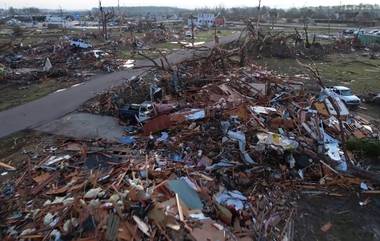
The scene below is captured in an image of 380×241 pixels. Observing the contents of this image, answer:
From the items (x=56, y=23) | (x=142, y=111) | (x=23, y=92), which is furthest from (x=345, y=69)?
(x=56, y=23)

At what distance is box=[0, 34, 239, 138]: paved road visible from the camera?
40.8 ft

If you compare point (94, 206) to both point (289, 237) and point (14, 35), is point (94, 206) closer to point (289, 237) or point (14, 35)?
point (289, 237)

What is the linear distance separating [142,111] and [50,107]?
476 centimetres

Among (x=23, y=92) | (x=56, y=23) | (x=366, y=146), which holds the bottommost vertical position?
(x=56, y=23)

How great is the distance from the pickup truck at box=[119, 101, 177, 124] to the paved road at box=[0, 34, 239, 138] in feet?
9.24

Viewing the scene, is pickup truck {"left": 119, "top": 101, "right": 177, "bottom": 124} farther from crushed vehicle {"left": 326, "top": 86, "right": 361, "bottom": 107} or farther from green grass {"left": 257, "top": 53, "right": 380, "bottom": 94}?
green grass {"left": 257, "top": 53, "right": 380, "bottom": 94}

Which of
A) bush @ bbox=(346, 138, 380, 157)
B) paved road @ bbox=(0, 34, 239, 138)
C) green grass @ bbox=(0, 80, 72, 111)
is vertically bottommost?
green grass @ bbox=(0, 80, 72, 111)

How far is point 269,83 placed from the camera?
1360 cm

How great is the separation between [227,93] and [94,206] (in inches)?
292

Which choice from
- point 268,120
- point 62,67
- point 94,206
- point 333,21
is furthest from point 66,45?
point 333,21

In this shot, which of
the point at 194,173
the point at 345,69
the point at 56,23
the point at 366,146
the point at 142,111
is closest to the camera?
the point at 194,173

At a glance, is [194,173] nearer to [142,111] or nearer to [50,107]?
[142,111]

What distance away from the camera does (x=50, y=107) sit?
14.4 m

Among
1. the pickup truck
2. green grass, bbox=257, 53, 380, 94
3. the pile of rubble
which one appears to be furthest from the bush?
green grass, bbox=257, 53, 380, 94
